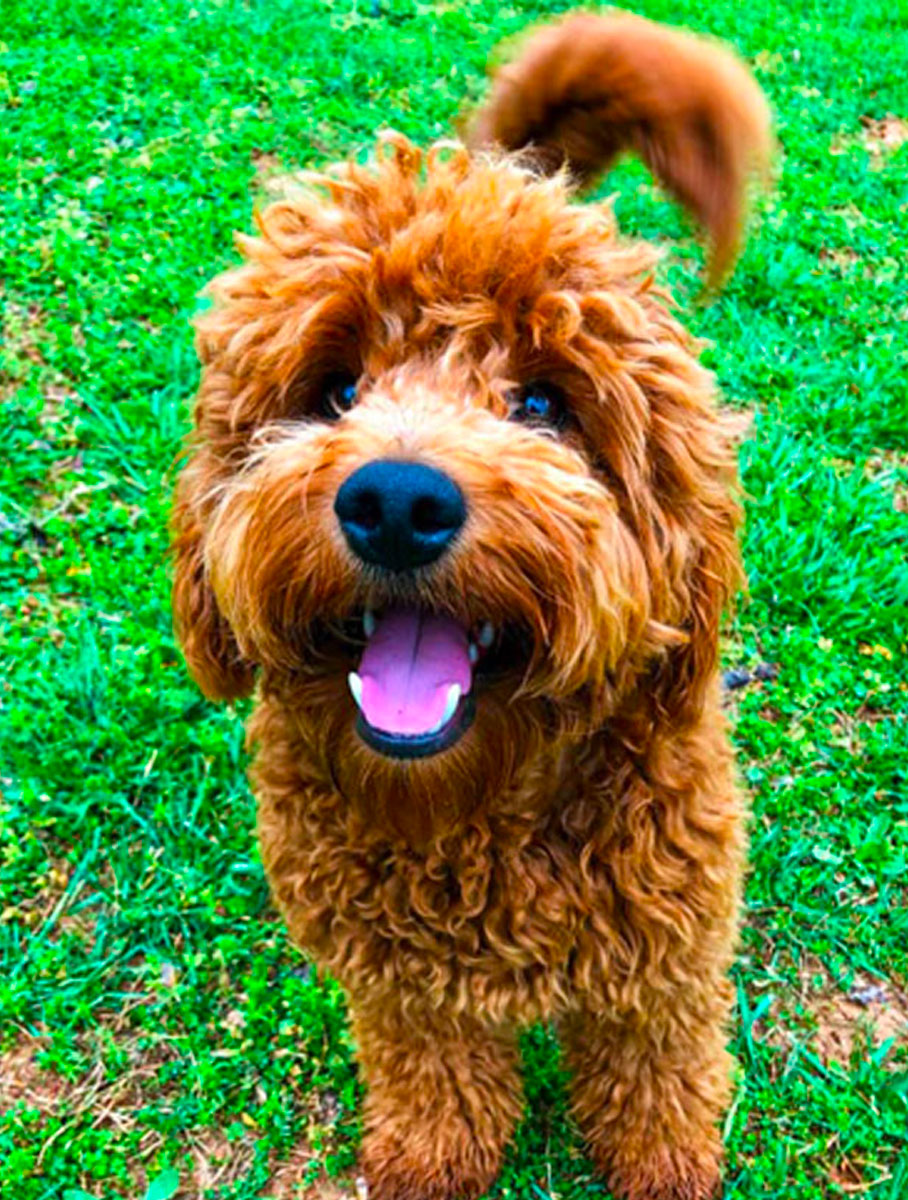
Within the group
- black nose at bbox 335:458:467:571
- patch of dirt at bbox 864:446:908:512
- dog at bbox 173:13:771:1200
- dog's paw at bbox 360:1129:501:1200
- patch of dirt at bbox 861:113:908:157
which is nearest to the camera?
black nose at bbox 335:458:467:571

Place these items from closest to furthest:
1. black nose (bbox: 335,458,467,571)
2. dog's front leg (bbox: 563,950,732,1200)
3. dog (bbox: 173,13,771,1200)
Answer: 1. black nose (bbox: 335,458,467,571)
2. dog (bbox: 173,13,771,1200)
3. dog's front leg (bbox: 563,950,732,1200)

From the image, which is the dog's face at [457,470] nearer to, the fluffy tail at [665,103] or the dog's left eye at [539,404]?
the dog's left eye at [539,404]

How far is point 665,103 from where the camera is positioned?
6.84 ft

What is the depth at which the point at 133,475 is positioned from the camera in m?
4.20

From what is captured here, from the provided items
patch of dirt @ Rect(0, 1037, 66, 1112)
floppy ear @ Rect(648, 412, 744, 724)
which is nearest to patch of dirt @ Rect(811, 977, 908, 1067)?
floppy ear @ Rect(648, 412, 744, 724)

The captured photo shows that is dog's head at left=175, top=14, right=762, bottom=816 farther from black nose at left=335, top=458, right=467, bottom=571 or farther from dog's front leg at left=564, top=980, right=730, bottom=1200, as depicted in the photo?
dog's front leg at left=564, top=980, right=730, bottom=1200

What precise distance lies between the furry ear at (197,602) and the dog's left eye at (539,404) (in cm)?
56

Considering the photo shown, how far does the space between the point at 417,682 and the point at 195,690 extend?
189 cm

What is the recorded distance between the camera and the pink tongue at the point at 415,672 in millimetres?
1885

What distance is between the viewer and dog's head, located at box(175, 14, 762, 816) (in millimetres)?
1788

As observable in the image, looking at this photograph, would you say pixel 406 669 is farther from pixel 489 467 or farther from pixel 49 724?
pixel 49 724

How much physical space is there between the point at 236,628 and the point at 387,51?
16.3 ft

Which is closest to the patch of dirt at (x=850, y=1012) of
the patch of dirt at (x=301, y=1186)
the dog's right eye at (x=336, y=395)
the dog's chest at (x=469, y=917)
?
the dog's chest at (x=469, y=917)

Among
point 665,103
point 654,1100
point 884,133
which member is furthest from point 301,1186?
point 884,133
